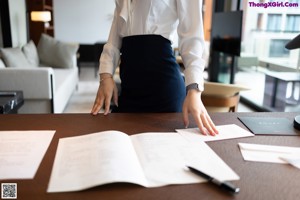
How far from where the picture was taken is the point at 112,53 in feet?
3.64

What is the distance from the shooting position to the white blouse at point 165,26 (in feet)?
3.10

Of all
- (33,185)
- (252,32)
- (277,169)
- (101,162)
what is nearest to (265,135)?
(277,169)

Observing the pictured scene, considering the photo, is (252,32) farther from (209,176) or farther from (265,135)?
(209,176)

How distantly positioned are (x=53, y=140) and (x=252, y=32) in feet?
12.3

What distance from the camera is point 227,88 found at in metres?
2.10

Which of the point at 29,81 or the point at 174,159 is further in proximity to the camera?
the point at 29,81

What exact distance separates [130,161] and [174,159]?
0.33 feet

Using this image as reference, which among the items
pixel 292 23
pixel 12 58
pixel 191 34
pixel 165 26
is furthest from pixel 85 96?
pixel 191 34

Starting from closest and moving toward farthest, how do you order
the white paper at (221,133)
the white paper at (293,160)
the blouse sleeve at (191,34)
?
the white paper at (293,160), the white paper at (221,133), the blouse sleeve at (191,34)

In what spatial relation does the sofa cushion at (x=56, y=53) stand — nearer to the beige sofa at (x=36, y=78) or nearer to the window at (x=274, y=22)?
the beige sofa at (x=36, y=78)

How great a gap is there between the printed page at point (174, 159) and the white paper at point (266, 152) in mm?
82

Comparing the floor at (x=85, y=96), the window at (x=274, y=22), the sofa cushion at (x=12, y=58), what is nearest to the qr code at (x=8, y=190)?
the sofa cushion at (x=12, y=58)

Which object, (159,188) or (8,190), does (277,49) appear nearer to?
(159,188)

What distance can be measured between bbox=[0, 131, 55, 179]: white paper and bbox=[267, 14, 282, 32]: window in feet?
10.7
